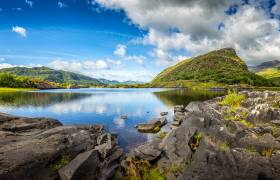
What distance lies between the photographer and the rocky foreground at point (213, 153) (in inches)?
618

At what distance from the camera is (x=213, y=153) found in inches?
689

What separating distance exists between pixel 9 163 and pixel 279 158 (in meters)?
22.7

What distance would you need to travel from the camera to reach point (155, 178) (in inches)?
781

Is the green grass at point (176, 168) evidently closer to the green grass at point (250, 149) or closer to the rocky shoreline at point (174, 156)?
the rocky shoreline at point (174, 156)

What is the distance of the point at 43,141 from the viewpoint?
2014 cm

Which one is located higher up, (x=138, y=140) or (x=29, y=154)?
(x=29, y=154)

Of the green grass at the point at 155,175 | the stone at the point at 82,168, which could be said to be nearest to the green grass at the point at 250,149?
the green grass at the point at 155,175

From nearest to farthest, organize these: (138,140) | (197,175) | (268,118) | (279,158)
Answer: (279,158) < (197,175) < (268,118) < (138,140)

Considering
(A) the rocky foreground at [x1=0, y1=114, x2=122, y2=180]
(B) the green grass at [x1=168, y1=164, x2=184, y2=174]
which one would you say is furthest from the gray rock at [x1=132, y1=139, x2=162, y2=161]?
(A) the rocky foreground at [x1=0, y1=114, x2=122, y2=180]

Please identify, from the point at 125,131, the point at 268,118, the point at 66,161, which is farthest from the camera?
the point at 125,131

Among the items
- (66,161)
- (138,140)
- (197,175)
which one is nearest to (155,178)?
(197,175)

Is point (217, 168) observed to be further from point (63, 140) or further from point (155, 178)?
point (63, 140)

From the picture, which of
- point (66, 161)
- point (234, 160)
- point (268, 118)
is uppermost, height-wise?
point (268, 118)

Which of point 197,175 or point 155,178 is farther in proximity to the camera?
point 155,178
